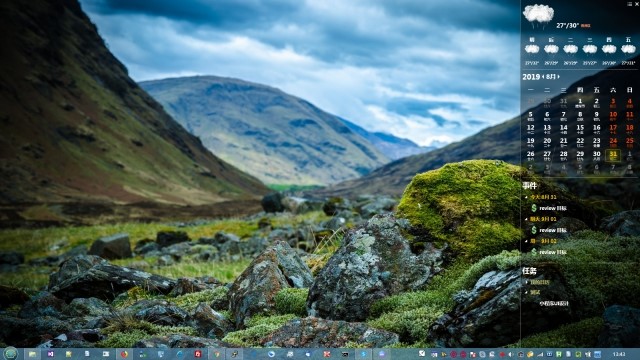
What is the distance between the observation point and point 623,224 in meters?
8.55

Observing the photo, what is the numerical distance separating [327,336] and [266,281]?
2842 millimetres

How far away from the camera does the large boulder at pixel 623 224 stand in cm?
834

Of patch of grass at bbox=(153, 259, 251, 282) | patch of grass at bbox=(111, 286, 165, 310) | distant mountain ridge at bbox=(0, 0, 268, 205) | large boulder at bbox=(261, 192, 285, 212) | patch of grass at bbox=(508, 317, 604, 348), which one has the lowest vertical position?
patch of grass at bbox=(153, 259, 251, 282)

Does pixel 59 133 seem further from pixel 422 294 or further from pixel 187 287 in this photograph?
pixel 422 294

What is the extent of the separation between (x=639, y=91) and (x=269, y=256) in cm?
668

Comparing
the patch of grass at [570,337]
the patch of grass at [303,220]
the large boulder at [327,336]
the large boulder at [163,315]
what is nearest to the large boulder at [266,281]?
the large boulder at [163,315]

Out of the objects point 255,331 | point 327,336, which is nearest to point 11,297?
point 255,331

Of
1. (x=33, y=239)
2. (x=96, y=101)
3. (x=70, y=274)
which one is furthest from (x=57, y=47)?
(x=70, y=274)

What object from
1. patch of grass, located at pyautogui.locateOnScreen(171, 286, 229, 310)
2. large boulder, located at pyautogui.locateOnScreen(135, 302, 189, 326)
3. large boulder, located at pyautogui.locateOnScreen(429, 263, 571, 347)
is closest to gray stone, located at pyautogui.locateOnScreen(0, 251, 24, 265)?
patch of grass, located at pyautogui.locateOnScreen(171, 286, 229, 310)

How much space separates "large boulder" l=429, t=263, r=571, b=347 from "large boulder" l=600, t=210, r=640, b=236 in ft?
9.23

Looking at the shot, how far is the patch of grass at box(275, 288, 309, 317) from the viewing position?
8852 millimetres

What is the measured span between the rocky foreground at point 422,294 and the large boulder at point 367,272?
0.06 ft

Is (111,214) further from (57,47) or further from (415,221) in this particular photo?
(57,47)

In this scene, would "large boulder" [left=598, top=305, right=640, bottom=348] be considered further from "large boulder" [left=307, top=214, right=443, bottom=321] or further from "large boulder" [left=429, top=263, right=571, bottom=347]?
"large boulder" [left=307, top=214, right=443, bottom=321]
